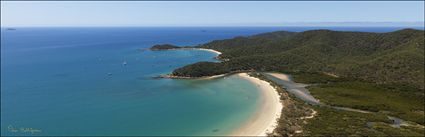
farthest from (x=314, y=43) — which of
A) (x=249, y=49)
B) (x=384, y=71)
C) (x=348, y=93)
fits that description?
(x=348, y=93)

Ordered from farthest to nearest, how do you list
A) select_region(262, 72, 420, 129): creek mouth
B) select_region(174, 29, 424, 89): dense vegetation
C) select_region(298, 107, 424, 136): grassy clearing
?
select_region(174, 29, 424, 89): dense vegetation < select_region(262, 72, 420, 129): creek mouth < select_region(298, 107, 424, 136): grassy clearing

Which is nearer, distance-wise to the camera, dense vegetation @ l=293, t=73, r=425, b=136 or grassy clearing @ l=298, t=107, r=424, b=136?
grassy clearing @ l=298, t=107, r=424, b=136

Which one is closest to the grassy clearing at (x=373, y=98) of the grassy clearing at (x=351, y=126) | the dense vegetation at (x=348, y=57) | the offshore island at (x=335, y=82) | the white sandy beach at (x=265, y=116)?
the offshore island at (x=335, y=82)

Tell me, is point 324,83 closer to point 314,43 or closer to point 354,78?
point 354,78

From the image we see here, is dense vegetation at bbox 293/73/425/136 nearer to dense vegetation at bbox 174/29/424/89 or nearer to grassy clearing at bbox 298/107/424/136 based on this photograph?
grassy clearing at bbox 298/107/424/136

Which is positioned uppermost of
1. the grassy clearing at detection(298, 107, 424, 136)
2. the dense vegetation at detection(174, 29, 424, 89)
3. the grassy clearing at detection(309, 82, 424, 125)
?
the dense vegetation at detection(174, 29, 424, 89)
